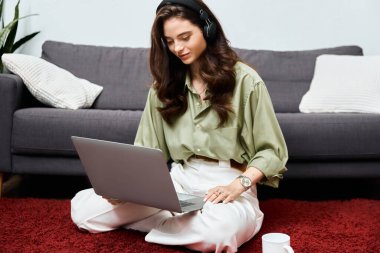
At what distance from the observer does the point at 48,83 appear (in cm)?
249

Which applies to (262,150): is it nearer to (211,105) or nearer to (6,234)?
(211,105)

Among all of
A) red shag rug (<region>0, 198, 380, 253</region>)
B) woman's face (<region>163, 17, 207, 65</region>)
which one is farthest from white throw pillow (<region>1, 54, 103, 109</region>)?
woman's face (<region>163, 17, 207, 65</region>)

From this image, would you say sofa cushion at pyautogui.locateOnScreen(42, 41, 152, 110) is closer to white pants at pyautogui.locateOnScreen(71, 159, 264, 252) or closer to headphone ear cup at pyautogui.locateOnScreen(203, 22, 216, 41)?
white pants at pyautogui.locateOnScreen(71, 159, 264, 252)

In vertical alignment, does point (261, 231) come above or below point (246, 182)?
below

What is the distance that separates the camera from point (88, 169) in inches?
65.3

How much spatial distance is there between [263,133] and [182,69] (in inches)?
13.7

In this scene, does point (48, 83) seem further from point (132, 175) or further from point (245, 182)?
point (245, 182)

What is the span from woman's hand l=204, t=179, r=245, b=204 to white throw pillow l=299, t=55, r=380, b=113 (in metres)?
1.06

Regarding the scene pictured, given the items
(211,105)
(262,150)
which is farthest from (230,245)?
(211,105)

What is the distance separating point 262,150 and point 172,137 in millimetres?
305

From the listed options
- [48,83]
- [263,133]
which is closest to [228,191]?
Result: [263,133]

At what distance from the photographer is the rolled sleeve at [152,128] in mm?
1828

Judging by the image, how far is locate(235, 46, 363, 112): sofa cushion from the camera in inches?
108

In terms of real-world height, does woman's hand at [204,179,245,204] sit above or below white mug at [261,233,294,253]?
below
